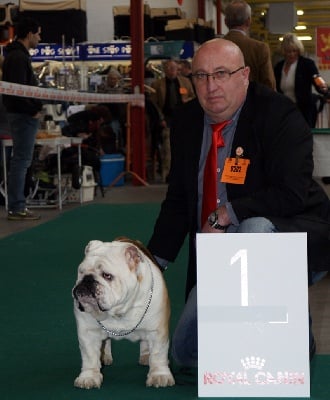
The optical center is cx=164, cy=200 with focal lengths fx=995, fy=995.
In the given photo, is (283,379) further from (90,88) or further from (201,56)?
(90,88)

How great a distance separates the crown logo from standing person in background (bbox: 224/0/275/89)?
3927 mm

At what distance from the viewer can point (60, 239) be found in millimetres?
6898

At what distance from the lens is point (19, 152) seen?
788 cm

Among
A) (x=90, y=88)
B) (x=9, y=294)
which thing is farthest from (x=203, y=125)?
(x=90, y=88)

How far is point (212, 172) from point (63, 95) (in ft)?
21.1

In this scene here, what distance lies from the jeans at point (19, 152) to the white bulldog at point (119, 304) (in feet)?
15.9

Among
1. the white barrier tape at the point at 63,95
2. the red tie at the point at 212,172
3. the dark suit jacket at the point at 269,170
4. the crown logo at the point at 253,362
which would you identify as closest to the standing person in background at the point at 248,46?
the white barrier tape at the point at 63,95

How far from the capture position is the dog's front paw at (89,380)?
3035 millimetres

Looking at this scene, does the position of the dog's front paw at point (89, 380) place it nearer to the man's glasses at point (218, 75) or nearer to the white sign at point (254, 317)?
the white sign at point (254, 317)

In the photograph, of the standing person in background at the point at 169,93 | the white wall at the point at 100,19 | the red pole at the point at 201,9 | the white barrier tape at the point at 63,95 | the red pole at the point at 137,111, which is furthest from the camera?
the red pole at the point at 201,9

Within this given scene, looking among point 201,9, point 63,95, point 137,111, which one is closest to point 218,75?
point 63,95

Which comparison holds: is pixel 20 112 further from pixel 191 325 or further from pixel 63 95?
pixel 191 325

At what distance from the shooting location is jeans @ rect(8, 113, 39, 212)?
307 inches

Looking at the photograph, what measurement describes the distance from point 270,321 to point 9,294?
7.21 ft
